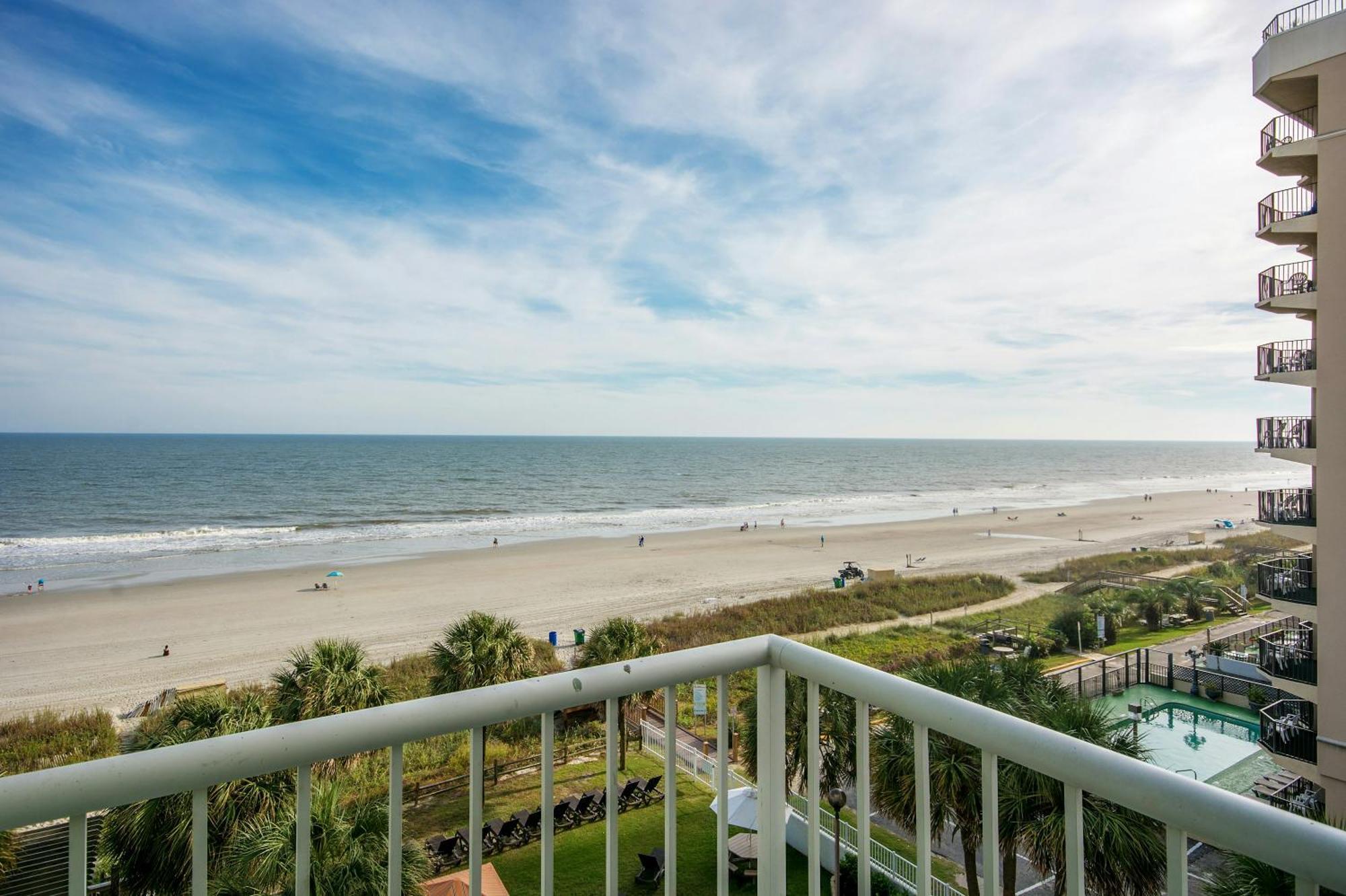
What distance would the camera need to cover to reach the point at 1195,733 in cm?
1053

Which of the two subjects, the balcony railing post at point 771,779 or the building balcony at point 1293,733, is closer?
the balcony railing post at point 771,779

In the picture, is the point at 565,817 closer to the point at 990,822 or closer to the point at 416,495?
the point at 990,822

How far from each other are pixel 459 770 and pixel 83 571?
24.9 m

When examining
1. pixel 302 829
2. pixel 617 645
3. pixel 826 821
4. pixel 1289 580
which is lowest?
pixel 826 821

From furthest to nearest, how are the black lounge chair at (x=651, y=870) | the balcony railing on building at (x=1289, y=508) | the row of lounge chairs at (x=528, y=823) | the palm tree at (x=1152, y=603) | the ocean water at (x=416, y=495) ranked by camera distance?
the ocean water at (x=416, y=495) → the palm tree at (x=1152, y=603) → the balcony railing on building at (x=1289, y=508) → the row of lounge chairs at (x=528, y=823) → the black lounge chair at (x=651, y=870)

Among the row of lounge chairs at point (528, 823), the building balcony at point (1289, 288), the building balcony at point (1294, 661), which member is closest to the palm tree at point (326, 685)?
the row of lounge chairs at point (528, 823)

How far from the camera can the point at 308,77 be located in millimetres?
15695

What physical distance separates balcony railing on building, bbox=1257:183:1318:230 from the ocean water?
1159 inches

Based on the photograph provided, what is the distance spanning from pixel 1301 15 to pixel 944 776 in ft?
32.5

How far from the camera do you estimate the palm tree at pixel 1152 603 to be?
17812 millimetres

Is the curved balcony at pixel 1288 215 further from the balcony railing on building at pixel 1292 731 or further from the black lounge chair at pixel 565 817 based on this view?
the black lounge chair at pixel 565 817

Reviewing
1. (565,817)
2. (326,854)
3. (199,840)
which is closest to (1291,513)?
(565,817)

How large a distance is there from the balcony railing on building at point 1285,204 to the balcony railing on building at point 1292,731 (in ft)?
20.0

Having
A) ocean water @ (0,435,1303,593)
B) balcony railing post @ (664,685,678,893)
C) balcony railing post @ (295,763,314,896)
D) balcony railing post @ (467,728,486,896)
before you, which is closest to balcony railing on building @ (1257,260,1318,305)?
balcony railing post @ (664,685,678,893)
